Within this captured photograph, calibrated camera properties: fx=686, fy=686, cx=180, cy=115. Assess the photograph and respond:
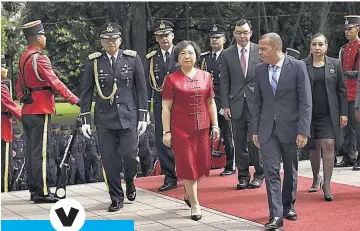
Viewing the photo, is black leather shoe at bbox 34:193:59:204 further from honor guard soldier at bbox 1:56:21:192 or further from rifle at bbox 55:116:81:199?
honor guard soldier at bbox 1:56:21:192

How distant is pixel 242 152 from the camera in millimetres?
8039

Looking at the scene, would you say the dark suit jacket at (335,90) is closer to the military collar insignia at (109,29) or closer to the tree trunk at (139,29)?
the military collar insignia at (109,29)

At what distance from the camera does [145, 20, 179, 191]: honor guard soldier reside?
7.99 metres

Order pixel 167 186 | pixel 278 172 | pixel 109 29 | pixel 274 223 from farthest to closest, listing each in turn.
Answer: pixel 167 186
pixel 109 29
pixel 278 172
pixel 274 223

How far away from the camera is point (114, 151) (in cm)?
706

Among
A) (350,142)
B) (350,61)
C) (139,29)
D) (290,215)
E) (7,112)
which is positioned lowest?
(290,215)

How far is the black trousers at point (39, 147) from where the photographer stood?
7.62m

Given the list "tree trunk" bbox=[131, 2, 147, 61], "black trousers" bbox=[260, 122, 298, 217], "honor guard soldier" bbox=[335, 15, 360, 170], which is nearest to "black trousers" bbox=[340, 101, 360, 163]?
"honor guard soldier" bbox=[335, 15, 360, 170]

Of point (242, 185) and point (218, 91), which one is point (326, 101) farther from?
point (218, 91)

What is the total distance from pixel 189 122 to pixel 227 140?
9.19 ft

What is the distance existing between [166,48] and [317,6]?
12139mm

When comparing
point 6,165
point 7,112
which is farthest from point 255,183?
point 6,165

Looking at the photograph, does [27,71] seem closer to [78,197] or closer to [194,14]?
[78,197]

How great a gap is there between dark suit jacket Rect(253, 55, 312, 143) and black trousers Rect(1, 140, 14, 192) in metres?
4.01
